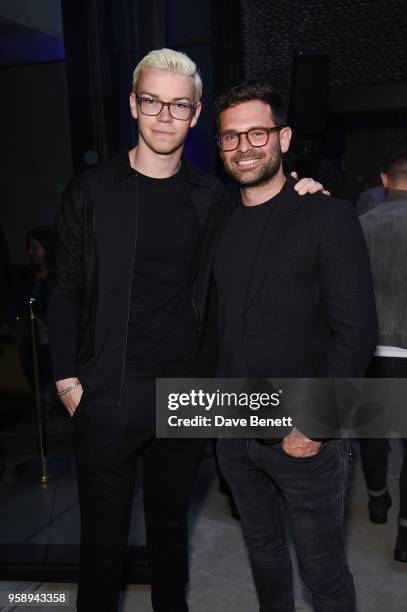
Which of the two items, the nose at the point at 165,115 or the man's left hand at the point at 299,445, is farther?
the nose at the point at 165,115

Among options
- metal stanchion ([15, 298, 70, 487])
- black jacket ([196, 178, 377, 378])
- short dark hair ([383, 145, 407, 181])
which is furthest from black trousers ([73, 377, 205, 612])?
metal stanchion ([15, 298, 70, 487])

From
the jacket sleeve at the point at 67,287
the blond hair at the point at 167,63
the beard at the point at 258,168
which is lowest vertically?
the jacket sleeve at the point at 67,287

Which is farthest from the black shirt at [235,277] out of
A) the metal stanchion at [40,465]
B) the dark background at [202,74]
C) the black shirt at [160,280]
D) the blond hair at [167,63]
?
the metal stanchion at [40,465]

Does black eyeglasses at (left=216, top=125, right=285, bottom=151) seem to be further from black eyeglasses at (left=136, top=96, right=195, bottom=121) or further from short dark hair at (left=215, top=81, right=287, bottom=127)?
black eyeglasses at (left=136, top=96, right=195, bottom=121)

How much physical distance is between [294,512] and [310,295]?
659 mm

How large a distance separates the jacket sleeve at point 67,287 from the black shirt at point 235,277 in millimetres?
485

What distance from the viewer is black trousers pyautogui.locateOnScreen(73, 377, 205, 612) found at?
7.05 feet

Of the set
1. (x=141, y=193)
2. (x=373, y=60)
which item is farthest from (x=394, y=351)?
(x=373, y=60)

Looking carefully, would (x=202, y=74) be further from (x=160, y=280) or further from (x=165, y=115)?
(x=160, y=280)

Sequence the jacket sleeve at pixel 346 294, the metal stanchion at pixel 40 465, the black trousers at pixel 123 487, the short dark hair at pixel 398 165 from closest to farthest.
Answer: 1. the jacket sleeve at pixel 346 294
2. the black trousers at pixel 123 487
3. the short dark hair at pixel 398 165
4. the metal stanchion at pixel 40 465

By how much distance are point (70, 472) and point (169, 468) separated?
1866 millimetres

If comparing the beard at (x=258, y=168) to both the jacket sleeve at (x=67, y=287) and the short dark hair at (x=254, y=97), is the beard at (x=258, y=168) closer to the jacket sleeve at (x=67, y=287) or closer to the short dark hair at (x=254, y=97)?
the short dark hair at (x=254, y=97)

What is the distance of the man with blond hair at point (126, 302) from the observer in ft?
6.89

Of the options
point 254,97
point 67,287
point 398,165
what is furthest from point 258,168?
point 398,165
